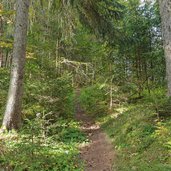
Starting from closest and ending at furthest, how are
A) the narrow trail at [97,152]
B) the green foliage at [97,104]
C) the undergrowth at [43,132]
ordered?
the undergrowth at [43,132] < the narrow trail at [97,152] < the green foliage at [97,104]

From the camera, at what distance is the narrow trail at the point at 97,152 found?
7099mm

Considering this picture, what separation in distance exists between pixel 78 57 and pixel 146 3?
10445mm

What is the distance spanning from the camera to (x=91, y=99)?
16.8 m

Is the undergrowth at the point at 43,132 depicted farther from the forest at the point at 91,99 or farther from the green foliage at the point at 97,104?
the green foliage at the point at 97,104

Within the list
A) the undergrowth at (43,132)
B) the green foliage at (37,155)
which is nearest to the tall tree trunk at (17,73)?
the undergrowth at (43,132)

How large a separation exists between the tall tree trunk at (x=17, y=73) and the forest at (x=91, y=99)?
0.11ft

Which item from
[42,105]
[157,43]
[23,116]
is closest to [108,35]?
[157,43]

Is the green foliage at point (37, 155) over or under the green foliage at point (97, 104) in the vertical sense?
under

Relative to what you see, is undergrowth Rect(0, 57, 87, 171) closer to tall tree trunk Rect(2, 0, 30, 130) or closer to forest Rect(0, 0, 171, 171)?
forest Rect(0, 0, 171, 171)

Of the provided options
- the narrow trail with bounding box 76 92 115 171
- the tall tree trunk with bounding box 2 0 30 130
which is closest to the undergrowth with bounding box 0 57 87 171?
the narrow trail with bounding box 76 92 115 171

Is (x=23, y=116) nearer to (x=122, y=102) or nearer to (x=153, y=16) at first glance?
(x=122, y=102)

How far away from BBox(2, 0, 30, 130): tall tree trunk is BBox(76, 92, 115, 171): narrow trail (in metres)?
2.63

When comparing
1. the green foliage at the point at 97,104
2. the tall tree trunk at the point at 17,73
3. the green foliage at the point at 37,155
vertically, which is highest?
the tall tree trunk at the point at 17,73

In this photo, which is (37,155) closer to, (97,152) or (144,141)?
(97,152)
